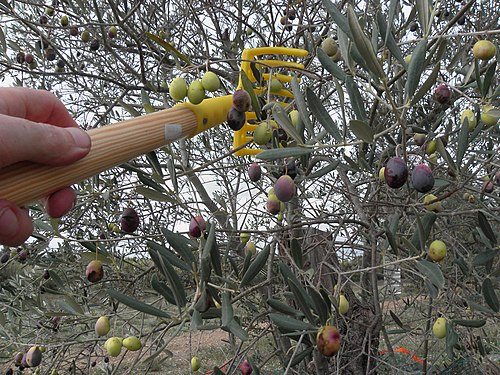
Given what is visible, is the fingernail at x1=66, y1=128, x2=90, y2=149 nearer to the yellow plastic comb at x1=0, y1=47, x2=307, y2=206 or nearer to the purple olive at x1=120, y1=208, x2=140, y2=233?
the yellow plastic comb at x1=0, y1=47, x2=307, y2=206

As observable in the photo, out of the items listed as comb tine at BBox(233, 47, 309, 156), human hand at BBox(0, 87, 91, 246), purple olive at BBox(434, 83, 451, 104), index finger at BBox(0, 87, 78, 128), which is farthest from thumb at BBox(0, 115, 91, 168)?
purple olive at BBox(434, 83, 451, 104)

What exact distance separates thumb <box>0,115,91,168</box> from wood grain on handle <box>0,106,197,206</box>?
0.07 ft

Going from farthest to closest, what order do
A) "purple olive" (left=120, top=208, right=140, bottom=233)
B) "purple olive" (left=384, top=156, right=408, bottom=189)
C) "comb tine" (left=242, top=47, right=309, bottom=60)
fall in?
"purple olive" (left=120, top=208, right=140, bottom=233) → "comb tine" (left=242, top=47, right=309, bottom=60) → "purple olive" (left=384, top=156, right=408, bottom=189)

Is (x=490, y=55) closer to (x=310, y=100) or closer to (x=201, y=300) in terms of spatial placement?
(x=310, y=100)

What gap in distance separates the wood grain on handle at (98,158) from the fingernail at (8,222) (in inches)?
3.0

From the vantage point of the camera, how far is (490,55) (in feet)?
4.00

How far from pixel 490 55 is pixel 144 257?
2.61 metres

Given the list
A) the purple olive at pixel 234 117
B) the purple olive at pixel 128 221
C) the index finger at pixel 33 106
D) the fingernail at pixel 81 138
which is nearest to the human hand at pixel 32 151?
the fingernail at pixel 81 138

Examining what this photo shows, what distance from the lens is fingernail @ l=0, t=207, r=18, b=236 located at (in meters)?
0.93

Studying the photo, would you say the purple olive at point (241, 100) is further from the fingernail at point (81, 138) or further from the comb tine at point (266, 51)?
the fingernail at point (81, 138)

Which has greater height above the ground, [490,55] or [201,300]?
[490,55]

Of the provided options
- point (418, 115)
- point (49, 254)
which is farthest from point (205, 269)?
point (49, 254)

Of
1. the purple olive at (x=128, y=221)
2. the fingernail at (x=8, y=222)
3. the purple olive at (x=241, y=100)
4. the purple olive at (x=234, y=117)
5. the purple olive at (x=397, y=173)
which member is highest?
the purple olive at (x=241, y=100)

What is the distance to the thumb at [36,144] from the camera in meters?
0.86
